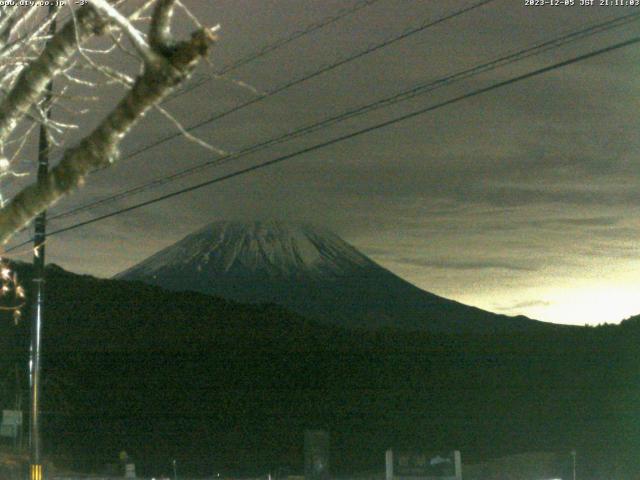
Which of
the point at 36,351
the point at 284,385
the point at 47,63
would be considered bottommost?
the point at 284,385

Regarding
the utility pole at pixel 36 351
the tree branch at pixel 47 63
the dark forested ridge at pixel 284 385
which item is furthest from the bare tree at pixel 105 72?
the dark forested ridge at pixel 284 385

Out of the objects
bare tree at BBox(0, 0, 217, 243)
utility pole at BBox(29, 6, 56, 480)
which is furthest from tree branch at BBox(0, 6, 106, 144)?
utility pole at BBox(29, 6, 56, 480)

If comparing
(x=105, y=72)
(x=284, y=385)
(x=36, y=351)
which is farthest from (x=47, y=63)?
(x=284, y=385)

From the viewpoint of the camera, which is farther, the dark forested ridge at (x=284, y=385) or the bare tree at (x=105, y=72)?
the dark forested ridge at (x=284, y=385)

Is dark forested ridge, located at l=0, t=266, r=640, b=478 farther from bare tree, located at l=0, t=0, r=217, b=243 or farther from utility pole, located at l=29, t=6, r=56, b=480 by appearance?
bare tree, located at l=0, t=0, r=217, b=243

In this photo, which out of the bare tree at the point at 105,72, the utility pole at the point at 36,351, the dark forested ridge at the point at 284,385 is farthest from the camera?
the dark forested ridge at the point at 284,385

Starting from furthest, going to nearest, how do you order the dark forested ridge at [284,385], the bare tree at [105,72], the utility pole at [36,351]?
the dark forested ridge at [284,385] → the utility pole at [36,351] → the bare tree at [105,72]

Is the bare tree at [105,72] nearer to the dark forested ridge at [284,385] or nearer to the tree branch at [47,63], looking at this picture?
the tree branch at [47,63]

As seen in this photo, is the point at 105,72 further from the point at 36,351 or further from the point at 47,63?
the point at 36,351
